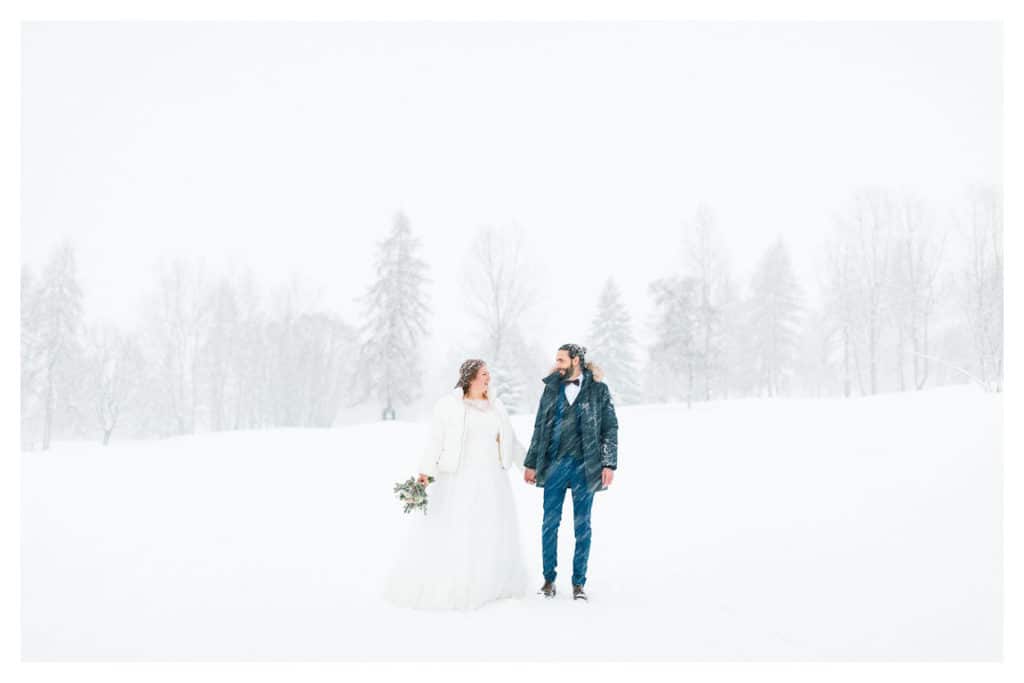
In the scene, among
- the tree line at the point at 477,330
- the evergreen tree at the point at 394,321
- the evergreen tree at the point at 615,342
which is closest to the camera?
the tree line at the point at 477,330

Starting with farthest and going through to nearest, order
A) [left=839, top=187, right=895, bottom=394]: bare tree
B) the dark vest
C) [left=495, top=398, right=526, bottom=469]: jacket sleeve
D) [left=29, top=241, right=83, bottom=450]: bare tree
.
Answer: [left=839, top=187, right=895, bottom=394]: bare tree, [left=29, top=241, right=83, bottom=450]: bare tree, [left=495, top=398, right=526, bottom=469]: jacket sleeve, the dark vest

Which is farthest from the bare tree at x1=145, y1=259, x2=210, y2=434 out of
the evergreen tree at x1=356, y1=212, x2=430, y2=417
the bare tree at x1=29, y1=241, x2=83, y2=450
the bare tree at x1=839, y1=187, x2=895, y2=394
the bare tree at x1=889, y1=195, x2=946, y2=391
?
the bare tree at x1=889, y1=195, x2=946, y2=391

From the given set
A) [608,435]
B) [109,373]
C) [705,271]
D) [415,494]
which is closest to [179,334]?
[109,373]

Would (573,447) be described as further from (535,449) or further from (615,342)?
(615,342)

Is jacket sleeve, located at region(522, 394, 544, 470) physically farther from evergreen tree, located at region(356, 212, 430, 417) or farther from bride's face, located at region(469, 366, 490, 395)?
evergreen tree, located at region(356, 212, 430, 417)

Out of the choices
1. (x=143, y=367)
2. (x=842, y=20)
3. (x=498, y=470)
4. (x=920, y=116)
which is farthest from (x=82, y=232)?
(x=920, y=116)

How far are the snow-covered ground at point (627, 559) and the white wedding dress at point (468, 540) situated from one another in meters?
0.21

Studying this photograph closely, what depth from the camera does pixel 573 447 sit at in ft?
19.7

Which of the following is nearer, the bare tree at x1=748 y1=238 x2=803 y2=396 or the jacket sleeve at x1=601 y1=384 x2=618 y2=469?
the jacket sleeve at x1=601 y1=384 x2=618 y2=469

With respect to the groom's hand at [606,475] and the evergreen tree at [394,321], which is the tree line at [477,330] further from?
the groom's hand at [606,475]

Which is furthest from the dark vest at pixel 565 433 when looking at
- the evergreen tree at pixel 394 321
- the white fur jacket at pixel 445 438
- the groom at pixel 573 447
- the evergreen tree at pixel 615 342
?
the evergreen tree at pixel 615 342

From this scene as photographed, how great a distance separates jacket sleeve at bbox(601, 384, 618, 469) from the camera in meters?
5.96

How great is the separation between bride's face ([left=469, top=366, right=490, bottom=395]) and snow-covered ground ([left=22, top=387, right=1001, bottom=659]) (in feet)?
6.06

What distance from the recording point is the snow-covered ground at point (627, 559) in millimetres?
5719
